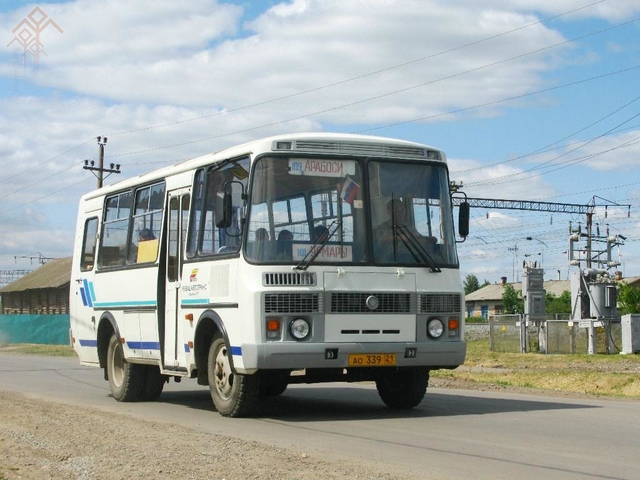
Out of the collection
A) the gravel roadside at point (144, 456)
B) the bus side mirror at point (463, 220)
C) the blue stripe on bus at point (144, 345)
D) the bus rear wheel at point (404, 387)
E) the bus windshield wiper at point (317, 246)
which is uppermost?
the bus side mirror at point (463, 220)

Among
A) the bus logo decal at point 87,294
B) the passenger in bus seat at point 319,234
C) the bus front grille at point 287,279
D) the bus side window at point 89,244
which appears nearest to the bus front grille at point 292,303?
the bus front grille at point 287,279

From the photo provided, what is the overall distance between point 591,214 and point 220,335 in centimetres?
6645

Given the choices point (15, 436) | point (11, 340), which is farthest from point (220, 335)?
point (11, 340)

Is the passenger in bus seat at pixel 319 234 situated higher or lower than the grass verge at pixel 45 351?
higher

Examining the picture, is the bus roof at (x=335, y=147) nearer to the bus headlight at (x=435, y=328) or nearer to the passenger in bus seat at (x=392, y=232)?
the passenger in bus seat at (x=392, y=232)

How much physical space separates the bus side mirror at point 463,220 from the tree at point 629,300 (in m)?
34.3

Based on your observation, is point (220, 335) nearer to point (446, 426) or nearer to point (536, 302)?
point (446, 426)

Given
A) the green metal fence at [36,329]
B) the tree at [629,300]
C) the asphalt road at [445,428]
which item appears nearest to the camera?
the asphalt road at [445,428]

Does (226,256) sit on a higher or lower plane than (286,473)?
higher

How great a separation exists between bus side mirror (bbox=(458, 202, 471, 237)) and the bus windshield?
0.49 feet

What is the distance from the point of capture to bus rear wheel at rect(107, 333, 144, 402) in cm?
1559

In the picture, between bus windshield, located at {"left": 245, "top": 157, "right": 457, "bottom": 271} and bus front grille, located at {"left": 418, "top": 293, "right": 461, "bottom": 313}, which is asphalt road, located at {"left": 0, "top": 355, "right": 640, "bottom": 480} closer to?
bus front grille, located at {"left": 418, "top": 293, "right": 461, "bottom": 313}

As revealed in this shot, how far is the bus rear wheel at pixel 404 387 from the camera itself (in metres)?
13.2

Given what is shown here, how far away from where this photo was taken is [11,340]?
60.9 metres
